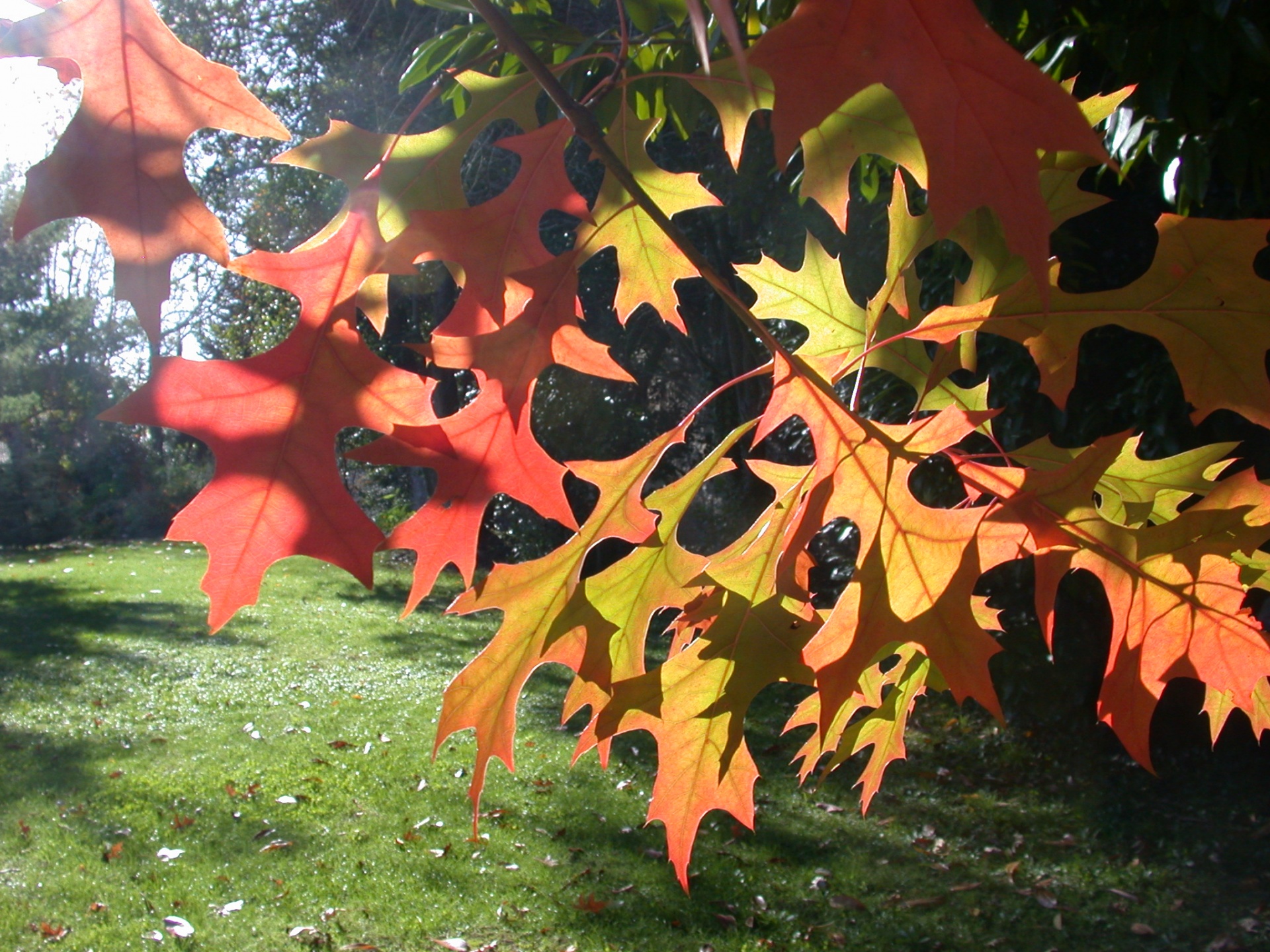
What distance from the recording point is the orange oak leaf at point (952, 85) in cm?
37

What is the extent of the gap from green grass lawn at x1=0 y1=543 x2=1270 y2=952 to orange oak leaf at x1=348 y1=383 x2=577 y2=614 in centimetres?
153

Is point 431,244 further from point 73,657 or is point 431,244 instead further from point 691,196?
point 73,657

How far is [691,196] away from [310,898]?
3.15 m

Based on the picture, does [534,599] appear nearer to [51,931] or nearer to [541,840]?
[51,931]

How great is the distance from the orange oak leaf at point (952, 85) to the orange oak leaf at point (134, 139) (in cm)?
26

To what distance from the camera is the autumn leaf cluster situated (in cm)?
40

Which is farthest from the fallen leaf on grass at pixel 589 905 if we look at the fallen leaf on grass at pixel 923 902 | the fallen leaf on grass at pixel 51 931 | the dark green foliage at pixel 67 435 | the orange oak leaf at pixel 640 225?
the dark green foliage at pixel 67 435

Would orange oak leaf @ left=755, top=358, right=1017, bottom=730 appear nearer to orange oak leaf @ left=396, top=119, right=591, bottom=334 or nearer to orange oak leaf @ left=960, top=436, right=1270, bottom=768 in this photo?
orange oak leaf @ left=960, top=436, right=1270, bottom=768

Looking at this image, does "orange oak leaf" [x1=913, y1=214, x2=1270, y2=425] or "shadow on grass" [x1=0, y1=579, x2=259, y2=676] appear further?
"shadow on grass" [x1=0, y1=579, x2=259, y2=676]

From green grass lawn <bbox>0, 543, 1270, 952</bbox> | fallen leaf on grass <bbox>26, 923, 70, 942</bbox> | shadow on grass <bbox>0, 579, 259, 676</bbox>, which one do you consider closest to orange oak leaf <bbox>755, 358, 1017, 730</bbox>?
green grass lawn <bbox>0, 543, 1270, 952</bbox>

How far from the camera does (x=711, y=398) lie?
2.06 ft

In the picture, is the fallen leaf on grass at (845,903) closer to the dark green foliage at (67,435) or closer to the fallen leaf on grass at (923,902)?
the fallen leaf on grass at (923,902)

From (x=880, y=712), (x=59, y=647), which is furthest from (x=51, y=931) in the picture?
A: (x=59, y=647)

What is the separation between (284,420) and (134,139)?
0.47 ft
